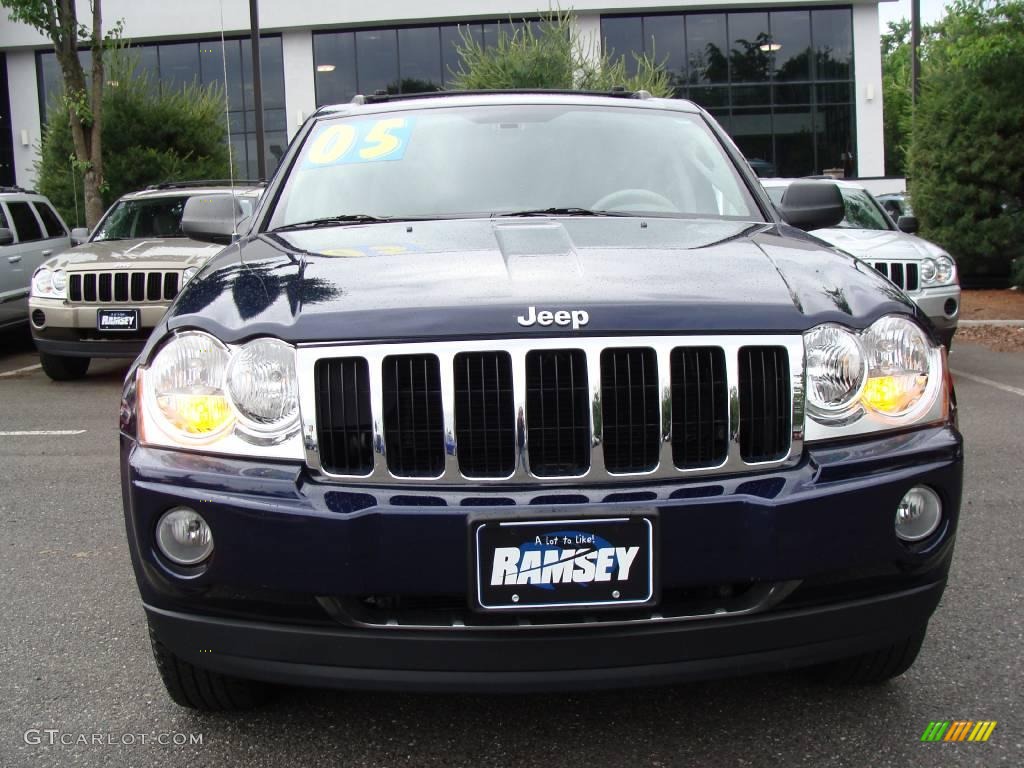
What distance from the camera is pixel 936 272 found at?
853cm

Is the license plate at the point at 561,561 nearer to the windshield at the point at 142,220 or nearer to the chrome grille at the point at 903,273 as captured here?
the chrome grille at the point at 903,273

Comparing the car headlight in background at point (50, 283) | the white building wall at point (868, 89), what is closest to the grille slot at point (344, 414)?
the car headlight in background at point (50, 283)

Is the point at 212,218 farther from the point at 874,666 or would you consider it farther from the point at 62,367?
the point at 62,367

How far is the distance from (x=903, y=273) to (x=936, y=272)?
256mm

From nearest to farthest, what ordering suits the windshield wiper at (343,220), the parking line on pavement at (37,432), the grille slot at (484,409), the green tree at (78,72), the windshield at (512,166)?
the grille slot at (484,409) → the windshield wiper at (343,220) → the windshield at (512,166) → the parking line on pavement at (37,432) → the green tree at (78,72)

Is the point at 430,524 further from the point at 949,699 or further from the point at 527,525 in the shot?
the point at 949,699

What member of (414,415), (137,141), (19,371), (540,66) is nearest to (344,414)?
(414,415)

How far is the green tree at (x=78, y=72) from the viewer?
13758mm

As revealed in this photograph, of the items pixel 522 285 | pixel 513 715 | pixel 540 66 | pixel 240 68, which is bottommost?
pixel 513 715

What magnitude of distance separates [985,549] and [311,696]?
2.67 metres

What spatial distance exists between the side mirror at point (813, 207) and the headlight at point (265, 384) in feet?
6.76

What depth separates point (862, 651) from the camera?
2.40 metres

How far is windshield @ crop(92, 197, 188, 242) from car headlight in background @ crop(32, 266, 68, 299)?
1.09 meters

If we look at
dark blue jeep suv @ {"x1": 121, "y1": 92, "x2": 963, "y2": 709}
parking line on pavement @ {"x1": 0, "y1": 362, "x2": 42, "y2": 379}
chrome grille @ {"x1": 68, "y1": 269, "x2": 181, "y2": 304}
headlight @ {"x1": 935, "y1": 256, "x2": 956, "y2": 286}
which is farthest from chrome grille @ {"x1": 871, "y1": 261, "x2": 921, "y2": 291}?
parking line on pavement @ {"x1": 0, "y1": 362, "x2": 42, "y2": 379}
